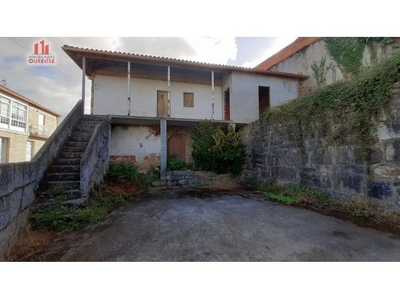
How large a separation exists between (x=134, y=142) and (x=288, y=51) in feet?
36.5

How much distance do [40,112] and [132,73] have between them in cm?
1383

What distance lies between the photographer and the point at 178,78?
29.7 ft

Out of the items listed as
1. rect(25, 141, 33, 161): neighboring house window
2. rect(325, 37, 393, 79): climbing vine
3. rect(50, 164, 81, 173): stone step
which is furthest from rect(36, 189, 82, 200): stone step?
rect(25, 141, 33, 161): neighboring house window

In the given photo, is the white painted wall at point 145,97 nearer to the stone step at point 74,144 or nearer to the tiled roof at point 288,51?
the stone step at point 74,144

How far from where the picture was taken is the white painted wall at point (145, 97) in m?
7.94

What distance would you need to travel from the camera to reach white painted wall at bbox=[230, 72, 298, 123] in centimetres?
802

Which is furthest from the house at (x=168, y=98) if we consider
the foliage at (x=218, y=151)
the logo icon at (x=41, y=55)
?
the logo icon at (x=41, y=55)

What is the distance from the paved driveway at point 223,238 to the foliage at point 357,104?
2010 mm

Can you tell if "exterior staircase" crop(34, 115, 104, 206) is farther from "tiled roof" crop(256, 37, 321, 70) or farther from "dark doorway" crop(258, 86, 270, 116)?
"tiled roof" crop(256, 37, 321, 70)

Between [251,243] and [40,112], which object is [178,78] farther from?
[40,112]

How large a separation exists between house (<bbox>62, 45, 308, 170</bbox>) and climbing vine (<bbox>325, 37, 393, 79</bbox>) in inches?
67.0

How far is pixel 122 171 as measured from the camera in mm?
6027

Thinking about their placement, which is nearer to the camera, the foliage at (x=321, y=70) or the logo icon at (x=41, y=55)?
the logo icon at (x=41, y=55)

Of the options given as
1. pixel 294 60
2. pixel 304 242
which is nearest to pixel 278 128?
pixel 304 242
